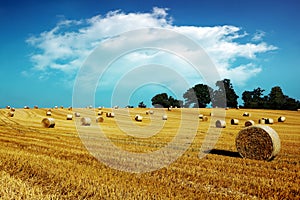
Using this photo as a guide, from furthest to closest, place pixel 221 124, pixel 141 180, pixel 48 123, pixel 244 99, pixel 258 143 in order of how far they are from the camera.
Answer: pixel 244 99
pixel 221 124
pixel 48 123
pixel 258 143
pixel 141 180

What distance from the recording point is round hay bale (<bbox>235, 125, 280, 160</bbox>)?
10.9 meters

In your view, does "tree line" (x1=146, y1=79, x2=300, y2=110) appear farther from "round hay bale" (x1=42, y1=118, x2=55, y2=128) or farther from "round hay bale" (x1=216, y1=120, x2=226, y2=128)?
"round hay bale" (x1=42, y1=118, x2=55, y2=128)

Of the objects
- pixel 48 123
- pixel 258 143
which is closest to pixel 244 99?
pixel 48 123

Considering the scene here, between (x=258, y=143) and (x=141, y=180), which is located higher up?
(x=258, y=143)

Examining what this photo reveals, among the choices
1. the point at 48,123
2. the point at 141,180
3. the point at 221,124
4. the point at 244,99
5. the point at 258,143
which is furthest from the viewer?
the point at 244,99

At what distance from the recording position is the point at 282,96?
65.2 meters

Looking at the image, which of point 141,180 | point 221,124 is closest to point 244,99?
point 221,124

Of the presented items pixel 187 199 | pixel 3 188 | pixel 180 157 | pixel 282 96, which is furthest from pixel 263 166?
pixel 282 96

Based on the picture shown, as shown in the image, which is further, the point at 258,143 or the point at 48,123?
the point at 48,123

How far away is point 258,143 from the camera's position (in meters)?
11.3

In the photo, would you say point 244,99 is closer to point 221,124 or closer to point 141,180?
point 221,124

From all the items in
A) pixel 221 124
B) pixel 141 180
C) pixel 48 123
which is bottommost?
pixel 141 180

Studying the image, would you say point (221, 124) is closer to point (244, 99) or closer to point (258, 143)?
point (258, 143)

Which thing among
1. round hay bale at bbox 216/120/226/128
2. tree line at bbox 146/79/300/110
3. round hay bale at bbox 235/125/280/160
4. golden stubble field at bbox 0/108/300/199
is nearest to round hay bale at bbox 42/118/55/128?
golden stubble field at bbox 0/108/300/199
